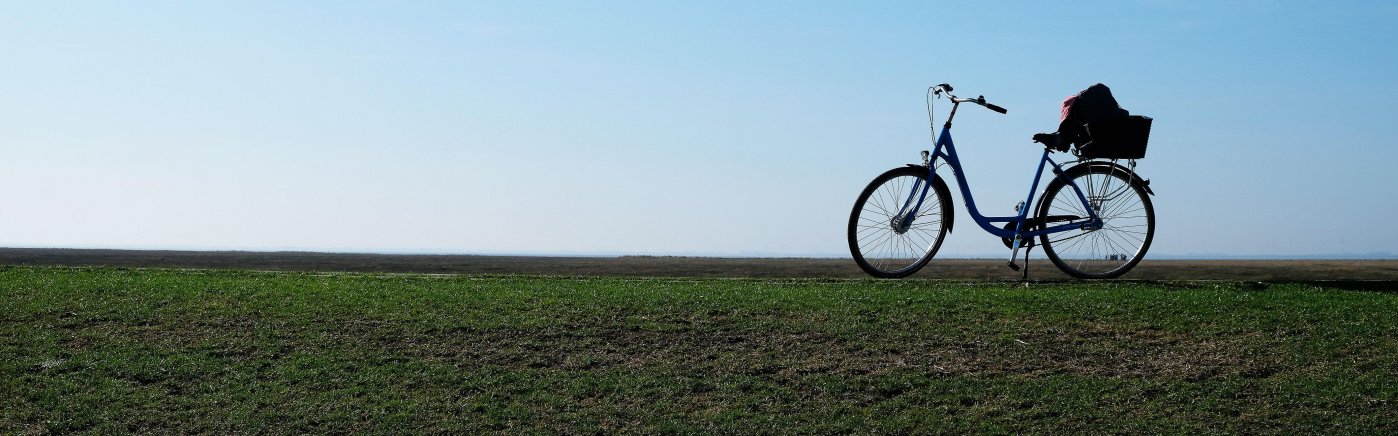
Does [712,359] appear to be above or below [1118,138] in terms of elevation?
below

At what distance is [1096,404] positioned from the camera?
26.3 ft

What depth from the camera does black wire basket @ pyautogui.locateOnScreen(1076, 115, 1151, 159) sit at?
11672 mm

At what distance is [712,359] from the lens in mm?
9188

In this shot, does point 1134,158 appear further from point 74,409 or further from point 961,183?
point 74,409

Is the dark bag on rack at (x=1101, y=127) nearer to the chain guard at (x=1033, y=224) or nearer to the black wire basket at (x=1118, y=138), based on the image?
the black wire basket at (x=1118, y=138)

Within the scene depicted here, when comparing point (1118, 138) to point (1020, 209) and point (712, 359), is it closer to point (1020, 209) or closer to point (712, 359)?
point (1020, 209)

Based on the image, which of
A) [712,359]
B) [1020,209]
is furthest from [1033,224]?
[712,359]

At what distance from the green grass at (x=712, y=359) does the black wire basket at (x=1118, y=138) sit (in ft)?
4.71

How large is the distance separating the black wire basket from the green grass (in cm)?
144

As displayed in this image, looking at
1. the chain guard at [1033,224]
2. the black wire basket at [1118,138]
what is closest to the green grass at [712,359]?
the chain guard at [1033,224]

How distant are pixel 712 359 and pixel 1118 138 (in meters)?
5.32

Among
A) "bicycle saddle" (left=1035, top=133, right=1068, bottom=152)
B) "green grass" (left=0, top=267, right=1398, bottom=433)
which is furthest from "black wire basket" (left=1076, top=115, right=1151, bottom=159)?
"green grass" (left=0, top=267, right=1398, bottom=433)

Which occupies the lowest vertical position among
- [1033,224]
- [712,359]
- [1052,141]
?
[712,359]

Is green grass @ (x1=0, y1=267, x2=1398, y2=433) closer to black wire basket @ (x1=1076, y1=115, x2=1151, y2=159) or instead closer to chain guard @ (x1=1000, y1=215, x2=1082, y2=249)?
chain guard @ (x1=1000, y1=215, x2=1082, y2=249)
